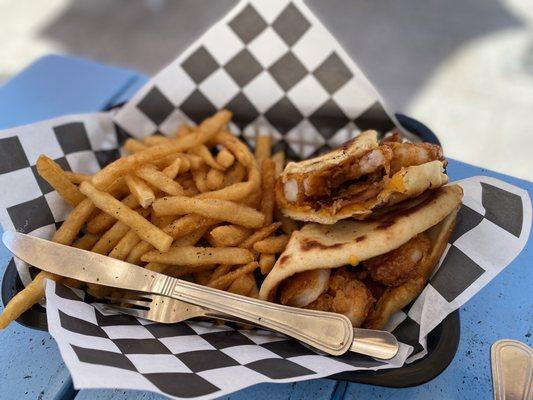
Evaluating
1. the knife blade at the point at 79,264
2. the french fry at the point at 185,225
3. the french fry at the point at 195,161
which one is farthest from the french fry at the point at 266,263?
the french fry at the point at 195,161

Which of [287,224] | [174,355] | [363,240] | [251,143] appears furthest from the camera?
[251,143]

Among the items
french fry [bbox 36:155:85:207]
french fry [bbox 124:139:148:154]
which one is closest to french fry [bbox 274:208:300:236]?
french fry [bbox 124:139:148:154]

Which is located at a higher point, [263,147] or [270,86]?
[270,86]

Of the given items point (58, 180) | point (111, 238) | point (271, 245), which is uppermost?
point (58, 180)

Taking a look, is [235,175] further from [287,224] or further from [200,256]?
[200,256]

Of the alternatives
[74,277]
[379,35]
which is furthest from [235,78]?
[379,35]

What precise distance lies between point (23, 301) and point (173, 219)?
0.50 meters

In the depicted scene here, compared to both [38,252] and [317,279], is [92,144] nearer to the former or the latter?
[38,252]

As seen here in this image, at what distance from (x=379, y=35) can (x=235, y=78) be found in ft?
10.1

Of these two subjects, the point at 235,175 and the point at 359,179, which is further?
the point at 235,175

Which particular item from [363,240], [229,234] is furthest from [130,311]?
[363,240]

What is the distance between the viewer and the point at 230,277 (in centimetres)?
161

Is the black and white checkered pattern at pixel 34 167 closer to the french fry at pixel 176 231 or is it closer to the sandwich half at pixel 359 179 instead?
the french fry at pixel 176 231

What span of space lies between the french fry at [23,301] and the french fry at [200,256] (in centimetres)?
31
